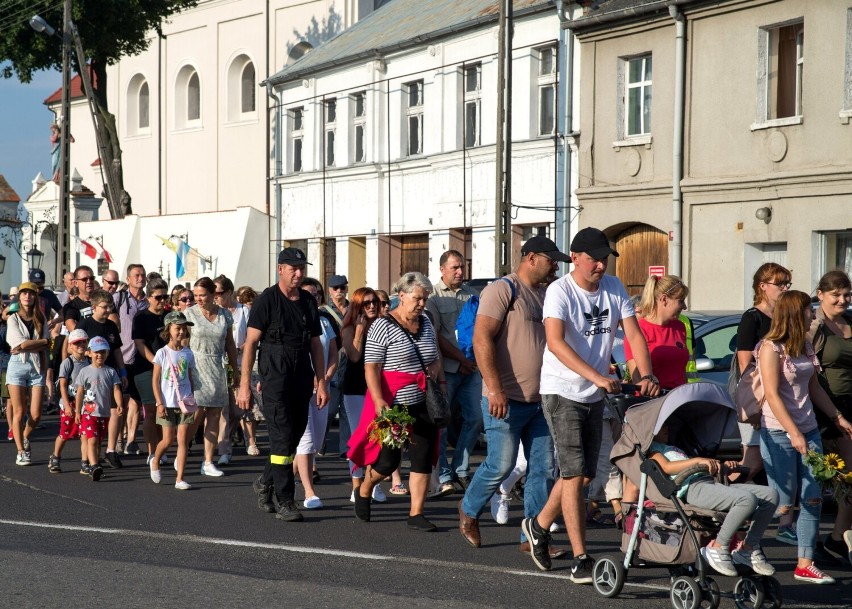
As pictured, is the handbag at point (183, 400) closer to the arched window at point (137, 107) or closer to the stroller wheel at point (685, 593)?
the stroller wheel at point (685, 593)

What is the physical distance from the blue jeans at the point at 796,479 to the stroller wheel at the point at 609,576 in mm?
1370

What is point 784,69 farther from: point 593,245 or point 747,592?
point 747,592

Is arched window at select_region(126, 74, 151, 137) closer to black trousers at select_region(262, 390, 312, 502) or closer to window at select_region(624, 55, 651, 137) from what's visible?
window at select_region(624, 55, 651, 137)

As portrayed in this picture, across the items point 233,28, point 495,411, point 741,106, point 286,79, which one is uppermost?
point 233,28

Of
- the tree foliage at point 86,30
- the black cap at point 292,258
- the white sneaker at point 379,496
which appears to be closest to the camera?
the black cap at point 292,258

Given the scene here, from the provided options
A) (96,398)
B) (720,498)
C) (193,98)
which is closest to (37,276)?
(96,398)

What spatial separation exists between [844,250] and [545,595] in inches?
652

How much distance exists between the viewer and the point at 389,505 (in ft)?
35.4

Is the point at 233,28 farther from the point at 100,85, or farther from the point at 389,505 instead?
the point at 389,505

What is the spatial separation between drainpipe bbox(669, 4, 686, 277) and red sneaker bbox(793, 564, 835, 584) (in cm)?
1707

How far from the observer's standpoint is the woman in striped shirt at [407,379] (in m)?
9.44

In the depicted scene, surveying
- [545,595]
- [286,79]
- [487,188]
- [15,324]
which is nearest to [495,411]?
[545,595]

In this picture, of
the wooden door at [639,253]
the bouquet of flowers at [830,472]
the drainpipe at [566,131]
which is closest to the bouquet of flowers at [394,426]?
the bouquet of flowers at [830,472]

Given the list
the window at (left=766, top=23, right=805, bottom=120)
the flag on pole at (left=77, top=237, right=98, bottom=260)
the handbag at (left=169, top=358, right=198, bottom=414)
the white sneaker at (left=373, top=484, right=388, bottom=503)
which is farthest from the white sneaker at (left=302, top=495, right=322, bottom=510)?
the flag on pole at (left=77, top=237, right=98, bottom=260)
